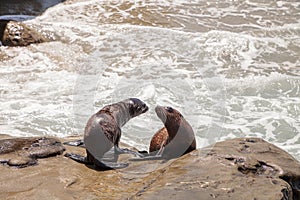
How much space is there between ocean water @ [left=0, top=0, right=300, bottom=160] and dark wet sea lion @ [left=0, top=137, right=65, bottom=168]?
1859 millimetres

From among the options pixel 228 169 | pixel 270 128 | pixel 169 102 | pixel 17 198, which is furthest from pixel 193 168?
pixel 169 102

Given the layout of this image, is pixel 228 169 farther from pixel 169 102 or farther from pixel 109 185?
pixel 169 102

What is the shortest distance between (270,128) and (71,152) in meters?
3.28

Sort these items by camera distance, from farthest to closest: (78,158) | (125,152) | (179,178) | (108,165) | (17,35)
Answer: (17,35)
(125,152)
(78,158)
(108,165)
(179,178)

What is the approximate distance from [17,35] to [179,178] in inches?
289

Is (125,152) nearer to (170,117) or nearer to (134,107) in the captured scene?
(170,117)

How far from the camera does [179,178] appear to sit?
338 cm

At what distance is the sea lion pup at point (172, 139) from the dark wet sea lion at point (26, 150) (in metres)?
0.75

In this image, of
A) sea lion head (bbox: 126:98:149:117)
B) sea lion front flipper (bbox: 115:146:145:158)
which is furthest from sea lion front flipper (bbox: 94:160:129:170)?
sea lion head (bbox: 126:98:149:117)

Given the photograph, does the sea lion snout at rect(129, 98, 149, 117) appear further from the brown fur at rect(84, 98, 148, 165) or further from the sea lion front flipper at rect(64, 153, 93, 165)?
the sea lion front flipper at rect(64, 153, 93, 165)

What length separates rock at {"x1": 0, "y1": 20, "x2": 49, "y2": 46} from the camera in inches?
387

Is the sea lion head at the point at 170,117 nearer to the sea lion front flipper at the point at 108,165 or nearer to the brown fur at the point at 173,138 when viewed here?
the brown fur at the point at 173,138

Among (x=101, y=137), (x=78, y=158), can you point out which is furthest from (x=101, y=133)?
(x=78, y=158)

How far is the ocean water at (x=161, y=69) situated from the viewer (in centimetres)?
682
